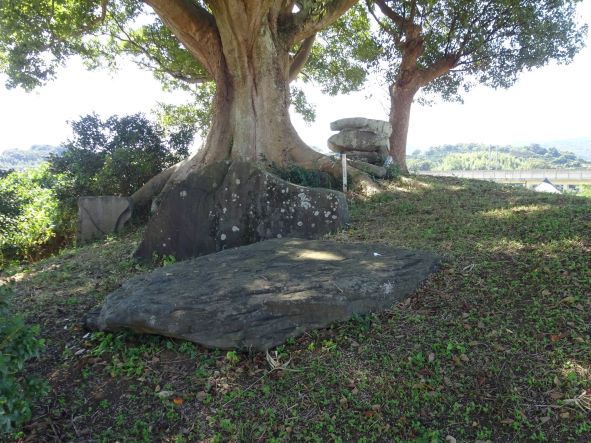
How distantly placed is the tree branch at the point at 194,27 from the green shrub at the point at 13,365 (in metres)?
7.86

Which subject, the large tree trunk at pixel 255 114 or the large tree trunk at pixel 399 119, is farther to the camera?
the large tree trunk at pixel 399 119

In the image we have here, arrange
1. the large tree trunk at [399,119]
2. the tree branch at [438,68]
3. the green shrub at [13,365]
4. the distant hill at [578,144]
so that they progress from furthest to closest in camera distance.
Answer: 1. the distant hill at [578,144]
2. the large tree trunk at [399,119]
3. the tree branch at [438,68]
4. the green shrub at [13,365]

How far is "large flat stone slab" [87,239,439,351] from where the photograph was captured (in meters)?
3.43

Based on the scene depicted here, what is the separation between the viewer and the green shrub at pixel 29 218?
29.9 ft

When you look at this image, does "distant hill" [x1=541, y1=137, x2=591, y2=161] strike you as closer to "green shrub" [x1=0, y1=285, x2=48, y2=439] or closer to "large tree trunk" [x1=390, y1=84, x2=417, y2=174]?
"large tree trunk" [x1=390, y1=84, x2=417, y2=174]

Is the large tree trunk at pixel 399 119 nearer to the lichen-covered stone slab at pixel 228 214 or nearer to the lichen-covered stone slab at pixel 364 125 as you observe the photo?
the lichen-covered stone slab at pixel 364 125

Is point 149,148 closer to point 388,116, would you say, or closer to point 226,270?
point 226,270

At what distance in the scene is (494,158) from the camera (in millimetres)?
60750

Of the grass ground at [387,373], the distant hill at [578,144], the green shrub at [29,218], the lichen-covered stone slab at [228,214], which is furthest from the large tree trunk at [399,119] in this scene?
the distant hill at [578,144]

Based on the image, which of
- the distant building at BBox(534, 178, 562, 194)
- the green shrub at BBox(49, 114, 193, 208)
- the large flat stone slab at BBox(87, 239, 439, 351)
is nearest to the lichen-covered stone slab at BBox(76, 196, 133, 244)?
the green shrub at BBox(49, 114, 193, 208)

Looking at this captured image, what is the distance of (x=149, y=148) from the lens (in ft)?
35.5

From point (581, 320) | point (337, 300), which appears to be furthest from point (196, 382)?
point (581, 320)

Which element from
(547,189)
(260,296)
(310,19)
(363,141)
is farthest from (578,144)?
(260,296)

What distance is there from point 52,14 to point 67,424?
1121 centimetres
